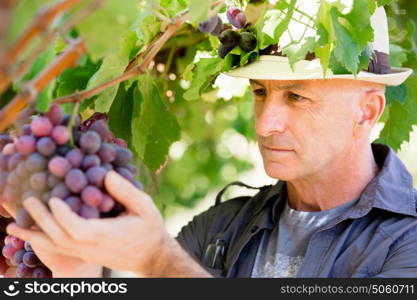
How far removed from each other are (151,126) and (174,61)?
0.56m

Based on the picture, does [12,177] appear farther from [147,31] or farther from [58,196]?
[147,31]

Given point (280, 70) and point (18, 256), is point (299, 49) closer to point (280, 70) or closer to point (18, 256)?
point (280, 70)

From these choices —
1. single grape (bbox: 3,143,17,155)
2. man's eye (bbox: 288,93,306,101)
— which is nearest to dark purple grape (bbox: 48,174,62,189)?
single grape (bbox: 3,143,17,155)

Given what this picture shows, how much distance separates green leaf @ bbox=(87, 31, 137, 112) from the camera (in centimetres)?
168

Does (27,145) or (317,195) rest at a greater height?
(27,145)

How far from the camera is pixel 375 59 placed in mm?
2115

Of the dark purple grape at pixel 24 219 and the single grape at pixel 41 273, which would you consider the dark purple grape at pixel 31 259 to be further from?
the dark purple grape at pixel 24 219

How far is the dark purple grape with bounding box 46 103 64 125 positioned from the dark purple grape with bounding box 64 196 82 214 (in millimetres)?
135

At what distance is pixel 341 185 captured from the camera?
2.29 meters

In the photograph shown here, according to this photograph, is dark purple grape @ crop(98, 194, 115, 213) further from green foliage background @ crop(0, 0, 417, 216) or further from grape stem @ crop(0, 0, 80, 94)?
grape stem @ crop(0, 0, 80, 94)

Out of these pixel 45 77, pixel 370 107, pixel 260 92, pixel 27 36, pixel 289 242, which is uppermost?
pixel 27 36

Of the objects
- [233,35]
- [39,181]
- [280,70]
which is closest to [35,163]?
[39,181]

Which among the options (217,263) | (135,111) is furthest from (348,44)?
(217,263)

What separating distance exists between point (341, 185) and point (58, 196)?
Result: 137cm
